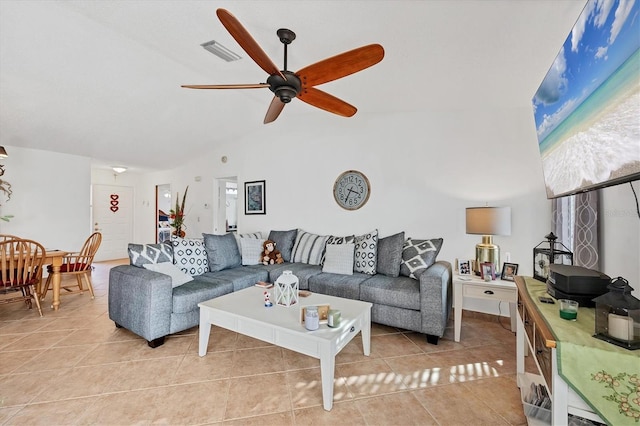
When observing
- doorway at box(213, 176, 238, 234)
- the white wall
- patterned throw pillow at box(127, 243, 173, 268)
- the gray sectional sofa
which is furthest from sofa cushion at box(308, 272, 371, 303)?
the white wall

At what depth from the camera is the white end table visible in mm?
2432

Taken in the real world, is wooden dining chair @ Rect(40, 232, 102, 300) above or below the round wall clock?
below

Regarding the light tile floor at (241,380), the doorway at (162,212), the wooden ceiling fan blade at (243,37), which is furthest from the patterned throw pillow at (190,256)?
the doorway at (162,212)

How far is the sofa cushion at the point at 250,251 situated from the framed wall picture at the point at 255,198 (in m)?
0.96

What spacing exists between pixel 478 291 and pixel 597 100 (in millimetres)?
1848

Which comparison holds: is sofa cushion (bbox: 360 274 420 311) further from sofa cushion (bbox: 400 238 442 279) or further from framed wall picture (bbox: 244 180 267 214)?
framed wall picture (bbox: 244 180 267 214)

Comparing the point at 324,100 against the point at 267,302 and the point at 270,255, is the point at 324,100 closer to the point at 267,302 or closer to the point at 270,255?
the point at 267,302

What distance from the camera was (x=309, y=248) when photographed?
13.0ft

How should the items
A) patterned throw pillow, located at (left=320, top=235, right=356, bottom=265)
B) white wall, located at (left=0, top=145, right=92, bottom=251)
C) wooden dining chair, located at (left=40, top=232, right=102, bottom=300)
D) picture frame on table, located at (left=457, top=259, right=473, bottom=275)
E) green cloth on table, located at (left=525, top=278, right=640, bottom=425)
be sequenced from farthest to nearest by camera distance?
1. white wall, located at (left=0, top=145, right=92, bottom=251)
2. wooden dining chair, located at (left=40, top=232, right=102, bottom=300)
3. patterned throw pillow, located at (left=320, top=235, right=356, bottom=265)
4. picture frame on table, located at (left=457, top=259, right=473, bottom=275)
5. green cloth on table, located at (left=525, top=278, right=640, bottom=425)

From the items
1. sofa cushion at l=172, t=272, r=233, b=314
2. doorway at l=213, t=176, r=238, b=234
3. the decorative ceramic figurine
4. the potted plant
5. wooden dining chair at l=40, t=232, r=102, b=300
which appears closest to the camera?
the decorative ceramic figurine

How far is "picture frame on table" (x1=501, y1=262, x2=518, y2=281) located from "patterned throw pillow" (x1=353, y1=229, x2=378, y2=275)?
126 centimetres

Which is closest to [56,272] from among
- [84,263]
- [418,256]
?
[84,263]

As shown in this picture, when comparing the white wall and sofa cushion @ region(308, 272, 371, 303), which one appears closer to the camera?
sofa cushion @ region(308, 272, 371, 303)

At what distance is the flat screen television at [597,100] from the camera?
95cm
